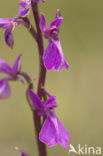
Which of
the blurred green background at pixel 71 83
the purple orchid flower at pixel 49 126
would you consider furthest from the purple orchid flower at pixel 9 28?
the blurred green background at pixel 71 83

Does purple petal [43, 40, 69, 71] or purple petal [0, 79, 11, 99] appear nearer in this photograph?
purple petal [43, 40, 69, 71]

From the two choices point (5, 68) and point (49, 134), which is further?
point (5, 68)

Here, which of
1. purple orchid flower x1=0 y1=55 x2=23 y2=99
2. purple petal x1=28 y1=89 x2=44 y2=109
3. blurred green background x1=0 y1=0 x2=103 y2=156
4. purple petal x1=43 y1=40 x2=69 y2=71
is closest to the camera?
purple petal x1=43 y1=40 x2=69 y2=71

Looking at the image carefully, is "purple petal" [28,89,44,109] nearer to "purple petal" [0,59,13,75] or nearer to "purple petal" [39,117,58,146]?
"purple petal" [39,117,58,146]

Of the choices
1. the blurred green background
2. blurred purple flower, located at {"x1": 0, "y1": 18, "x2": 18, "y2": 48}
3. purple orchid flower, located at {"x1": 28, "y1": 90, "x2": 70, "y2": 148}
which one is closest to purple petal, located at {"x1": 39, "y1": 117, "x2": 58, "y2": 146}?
purple orchid flower, located at {"x1": 28, "y1": 90, "x2": 70, "y2": 148}

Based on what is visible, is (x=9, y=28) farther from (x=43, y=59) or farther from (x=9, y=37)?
(x=43, y=59)

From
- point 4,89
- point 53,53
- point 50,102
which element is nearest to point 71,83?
point 4,89

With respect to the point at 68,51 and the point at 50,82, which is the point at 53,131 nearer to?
the point at 50,82

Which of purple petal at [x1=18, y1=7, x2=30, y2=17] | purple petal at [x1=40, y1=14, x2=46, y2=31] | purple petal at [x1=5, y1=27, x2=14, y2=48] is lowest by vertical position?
purple petal at [x1=5, y1=27, x2=14, y2=48]

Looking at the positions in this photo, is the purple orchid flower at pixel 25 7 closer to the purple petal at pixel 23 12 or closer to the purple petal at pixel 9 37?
the purple petal at pixel 23 12
